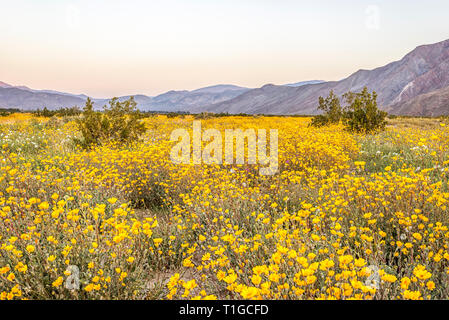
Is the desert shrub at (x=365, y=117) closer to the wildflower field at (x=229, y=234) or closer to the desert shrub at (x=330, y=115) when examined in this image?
the desert shrub at (x=330, y=115)

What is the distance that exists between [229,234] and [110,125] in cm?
858

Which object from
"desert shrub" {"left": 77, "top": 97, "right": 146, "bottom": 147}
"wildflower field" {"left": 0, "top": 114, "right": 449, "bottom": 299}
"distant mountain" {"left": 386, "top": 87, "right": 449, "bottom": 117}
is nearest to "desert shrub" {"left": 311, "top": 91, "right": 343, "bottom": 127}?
"wildflower field" {"left": 0, "top": 114, "right": 449, "bottom": 299}

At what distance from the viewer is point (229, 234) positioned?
3.19 metres

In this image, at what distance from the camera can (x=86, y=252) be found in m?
2.66

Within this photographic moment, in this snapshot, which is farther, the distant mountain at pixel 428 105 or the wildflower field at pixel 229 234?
the distant mountain at pixel 428 105

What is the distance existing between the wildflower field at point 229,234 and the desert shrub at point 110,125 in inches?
123

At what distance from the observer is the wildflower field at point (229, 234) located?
217 cm

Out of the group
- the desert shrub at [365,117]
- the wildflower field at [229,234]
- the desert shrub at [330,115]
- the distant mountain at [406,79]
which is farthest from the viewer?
the distant mountain at [406,79]

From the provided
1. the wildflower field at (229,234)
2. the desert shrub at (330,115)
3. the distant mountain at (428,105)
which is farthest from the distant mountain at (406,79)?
the wildflower field at (229,234)

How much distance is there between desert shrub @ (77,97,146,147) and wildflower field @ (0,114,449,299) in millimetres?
3121

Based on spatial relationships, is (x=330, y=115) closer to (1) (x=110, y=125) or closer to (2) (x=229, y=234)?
(1) (x=110, y=125)

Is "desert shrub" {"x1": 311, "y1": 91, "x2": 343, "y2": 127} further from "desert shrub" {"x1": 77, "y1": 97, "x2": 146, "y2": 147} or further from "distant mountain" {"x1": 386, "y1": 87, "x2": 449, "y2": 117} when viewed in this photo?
"distant mountain" {"x1": 386, "y1": 87, "x2": 449, "y2": 117}

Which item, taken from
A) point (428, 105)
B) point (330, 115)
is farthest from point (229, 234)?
point (428, 105)
